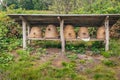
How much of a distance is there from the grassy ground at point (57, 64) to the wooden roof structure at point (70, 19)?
1.01 m

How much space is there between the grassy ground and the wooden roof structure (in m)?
1.01

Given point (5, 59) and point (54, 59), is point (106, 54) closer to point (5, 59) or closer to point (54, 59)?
point (54, 59)

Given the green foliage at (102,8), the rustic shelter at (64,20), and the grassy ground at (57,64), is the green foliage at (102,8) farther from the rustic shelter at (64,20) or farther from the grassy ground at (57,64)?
the grassy ground at (57,64)

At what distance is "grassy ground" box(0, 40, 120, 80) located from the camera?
29.5 ft

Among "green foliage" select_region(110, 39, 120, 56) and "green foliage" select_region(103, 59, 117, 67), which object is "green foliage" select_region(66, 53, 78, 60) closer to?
"green foliage" select_region(103, 59, 117, 67)

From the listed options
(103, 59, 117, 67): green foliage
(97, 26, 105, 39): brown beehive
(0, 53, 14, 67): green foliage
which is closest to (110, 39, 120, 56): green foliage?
(97, 26, 105, 39): brown beehive

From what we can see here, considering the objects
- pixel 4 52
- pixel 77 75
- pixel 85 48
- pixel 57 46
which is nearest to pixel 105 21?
pixel 85 48

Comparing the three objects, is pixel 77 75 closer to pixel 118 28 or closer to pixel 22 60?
pixel 22 60

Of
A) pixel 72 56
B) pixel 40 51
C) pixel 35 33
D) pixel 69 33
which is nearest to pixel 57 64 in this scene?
pixel 72 56

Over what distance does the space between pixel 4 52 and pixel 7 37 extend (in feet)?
6.48

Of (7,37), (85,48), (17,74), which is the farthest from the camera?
(7,37)

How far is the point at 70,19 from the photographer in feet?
37.5

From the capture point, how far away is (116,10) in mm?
14430

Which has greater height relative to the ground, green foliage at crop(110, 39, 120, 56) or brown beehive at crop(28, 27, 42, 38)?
brown beehive at crop(28, 27, 42, 38)
